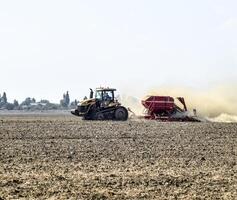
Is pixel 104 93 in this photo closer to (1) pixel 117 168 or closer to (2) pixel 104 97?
(2) pixel 104 97

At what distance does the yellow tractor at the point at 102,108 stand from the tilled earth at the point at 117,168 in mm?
21057

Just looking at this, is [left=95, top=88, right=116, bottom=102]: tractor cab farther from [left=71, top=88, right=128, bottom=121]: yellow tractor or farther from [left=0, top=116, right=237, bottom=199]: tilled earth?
[left=0, top=116, right=237, bottom=199]: tilled earth

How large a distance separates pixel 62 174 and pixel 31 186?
1.73 meters

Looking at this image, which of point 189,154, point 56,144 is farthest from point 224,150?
point 56,144

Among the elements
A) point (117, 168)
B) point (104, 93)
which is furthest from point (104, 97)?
point (117, 168)

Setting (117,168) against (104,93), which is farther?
(104,93)

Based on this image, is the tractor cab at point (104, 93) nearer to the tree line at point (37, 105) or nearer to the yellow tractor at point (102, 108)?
the yellow tractor at point (102, 108)

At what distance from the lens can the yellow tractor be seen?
46.0 meters

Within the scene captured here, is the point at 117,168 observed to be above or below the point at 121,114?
below

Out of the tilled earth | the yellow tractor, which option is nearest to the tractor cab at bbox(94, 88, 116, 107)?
the yellow tractor

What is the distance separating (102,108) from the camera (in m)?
46.2

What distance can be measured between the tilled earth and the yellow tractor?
21057 millimetres

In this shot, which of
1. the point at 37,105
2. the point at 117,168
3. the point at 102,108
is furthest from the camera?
the point at 37,105

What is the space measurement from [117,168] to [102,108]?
31135mm
